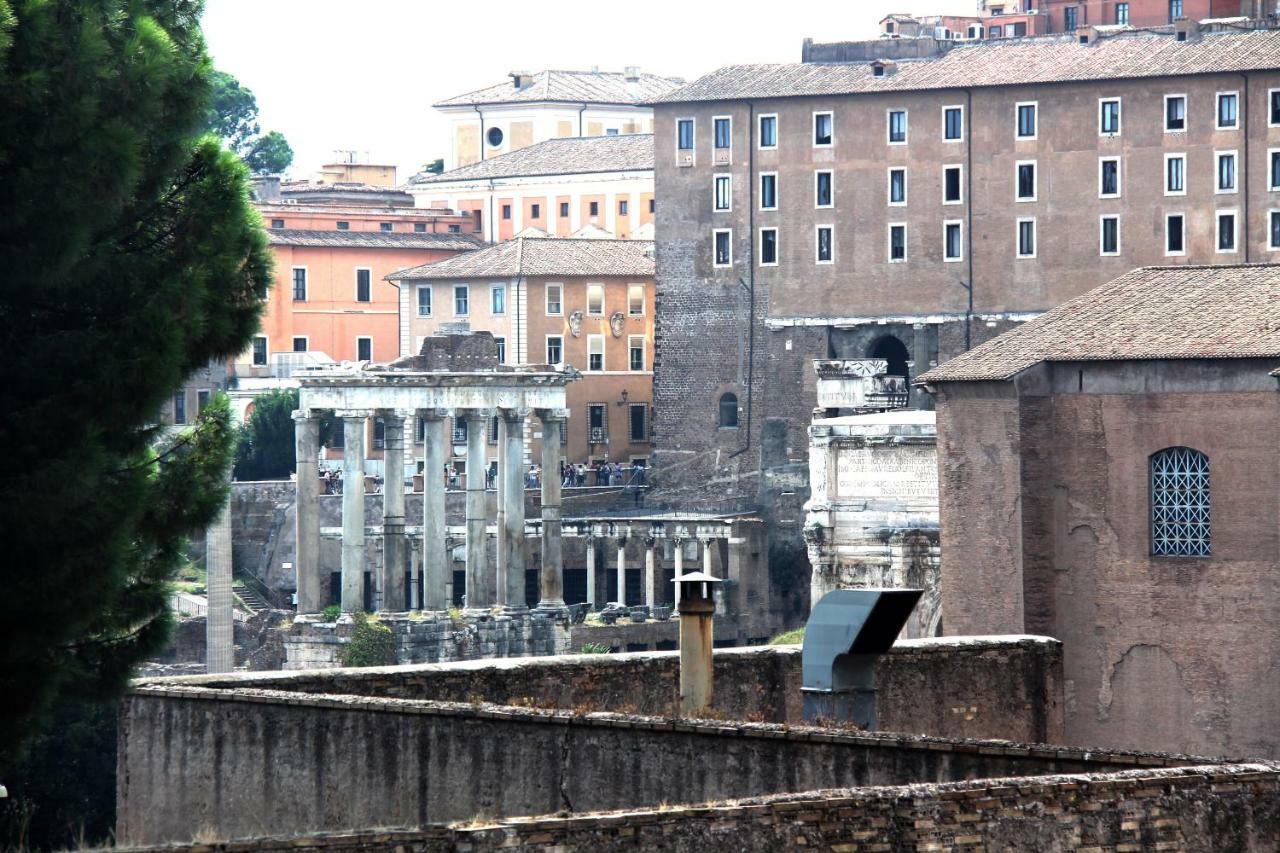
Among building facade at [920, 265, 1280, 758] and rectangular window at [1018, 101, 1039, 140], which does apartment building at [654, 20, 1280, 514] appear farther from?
building facade at [920, 265, 1280, 758]

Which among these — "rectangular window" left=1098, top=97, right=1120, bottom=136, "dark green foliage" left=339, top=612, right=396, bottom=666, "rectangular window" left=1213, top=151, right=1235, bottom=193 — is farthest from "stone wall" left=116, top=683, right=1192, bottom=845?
"rectangular window" left=1098, top=97, right=1120, bottom=136

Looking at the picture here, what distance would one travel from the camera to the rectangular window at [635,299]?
7300cm

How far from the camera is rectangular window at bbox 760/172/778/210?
61.0 meters

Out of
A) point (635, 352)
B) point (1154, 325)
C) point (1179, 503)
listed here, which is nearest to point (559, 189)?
point (635, 352)

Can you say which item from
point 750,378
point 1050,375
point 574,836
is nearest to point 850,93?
point 750,378

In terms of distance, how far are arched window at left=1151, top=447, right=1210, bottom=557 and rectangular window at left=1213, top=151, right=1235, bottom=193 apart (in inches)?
1119

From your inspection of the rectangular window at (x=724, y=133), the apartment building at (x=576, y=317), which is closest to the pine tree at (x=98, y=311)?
the rectangular window at (x=724, y=133)

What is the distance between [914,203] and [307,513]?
1433 centimetres

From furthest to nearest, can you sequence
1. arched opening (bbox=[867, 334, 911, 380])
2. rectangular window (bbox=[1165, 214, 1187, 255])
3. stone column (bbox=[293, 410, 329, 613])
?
arched opening (bbox=[867, 334, 911, 380]), rectangular window (bbox=[1165, 214, 1187, 255]), stone column (bbox=[293, 410, 329, 613])

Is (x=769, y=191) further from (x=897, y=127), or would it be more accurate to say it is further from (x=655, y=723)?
(x=655, y=723)

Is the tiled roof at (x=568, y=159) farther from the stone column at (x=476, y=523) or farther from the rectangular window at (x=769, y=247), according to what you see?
the stone column at (x=476, y=523)

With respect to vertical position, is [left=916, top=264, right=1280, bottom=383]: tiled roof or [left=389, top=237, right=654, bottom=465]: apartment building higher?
[left=389, top=237, right=654, bottom=465]: apartment building

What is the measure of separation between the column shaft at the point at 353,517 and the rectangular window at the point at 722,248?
31.4ft

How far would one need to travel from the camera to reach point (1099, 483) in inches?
1165
